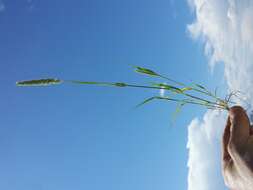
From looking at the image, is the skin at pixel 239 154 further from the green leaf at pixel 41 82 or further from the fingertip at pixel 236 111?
the green leaf at pixel 41 82

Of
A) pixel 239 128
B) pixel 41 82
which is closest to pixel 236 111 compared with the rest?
pixel 239 128

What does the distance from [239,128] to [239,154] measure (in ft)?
0.86

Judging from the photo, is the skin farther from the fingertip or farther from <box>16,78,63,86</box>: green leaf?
<box>16,78,63,86</box>: green leaf

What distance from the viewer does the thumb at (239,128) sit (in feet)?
7.74

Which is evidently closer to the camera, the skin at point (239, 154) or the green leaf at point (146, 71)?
the skin at point (239, 154)

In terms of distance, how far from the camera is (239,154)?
2.26 m

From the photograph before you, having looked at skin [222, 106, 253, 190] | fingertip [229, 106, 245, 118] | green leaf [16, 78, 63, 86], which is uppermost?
green leaf [16, 78, 63, 86]

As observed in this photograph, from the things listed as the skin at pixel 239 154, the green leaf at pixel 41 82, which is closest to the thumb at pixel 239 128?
the skin at pixel 239 154

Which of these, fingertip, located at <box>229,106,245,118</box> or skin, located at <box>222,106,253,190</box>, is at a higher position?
fingertip, located at <box>229,106,245,118</box>

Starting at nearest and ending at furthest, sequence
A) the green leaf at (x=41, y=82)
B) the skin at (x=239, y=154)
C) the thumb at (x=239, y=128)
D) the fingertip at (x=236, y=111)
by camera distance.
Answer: the skin at (x=239, y=154)
the thumb at (x=239, y=128)
the fingertip at (x=236, y=111)
the green leaf at (x=41, y=82)

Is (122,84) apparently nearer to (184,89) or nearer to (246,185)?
(184,89)

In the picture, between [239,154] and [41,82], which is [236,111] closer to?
[239,154]

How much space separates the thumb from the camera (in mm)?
2359

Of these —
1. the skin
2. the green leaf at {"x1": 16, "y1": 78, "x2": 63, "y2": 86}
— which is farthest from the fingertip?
the green leaf at {"x1": 16, "y1": 78, "x2": 63, "y2": 86}
